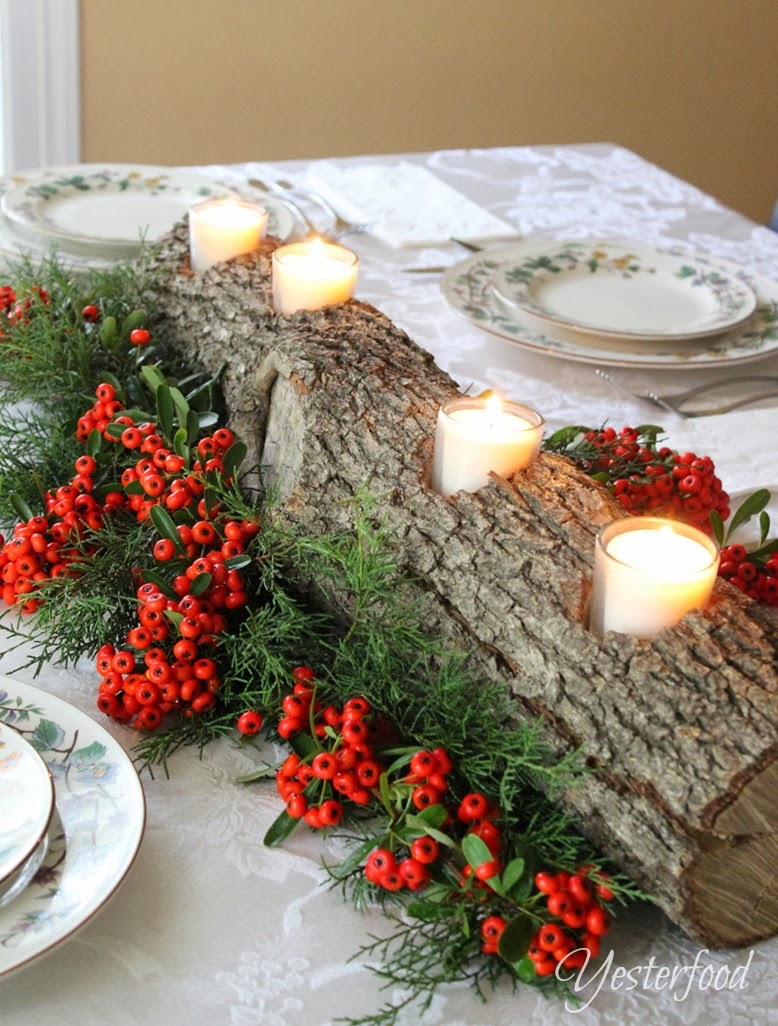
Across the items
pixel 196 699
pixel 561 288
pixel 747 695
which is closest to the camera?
pixel 747 695

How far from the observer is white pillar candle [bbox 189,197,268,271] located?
1.14m

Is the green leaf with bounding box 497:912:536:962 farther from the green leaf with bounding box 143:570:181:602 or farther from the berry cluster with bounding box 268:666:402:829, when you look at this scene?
the green leaf with bounding box 143:570:181:602

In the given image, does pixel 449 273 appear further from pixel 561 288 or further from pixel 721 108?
pixel 721 108

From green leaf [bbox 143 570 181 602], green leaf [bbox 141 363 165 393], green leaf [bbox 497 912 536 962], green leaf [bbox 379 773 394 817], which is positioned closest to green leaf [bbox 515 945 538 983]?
green leaf [bbox 497 912 536 962]

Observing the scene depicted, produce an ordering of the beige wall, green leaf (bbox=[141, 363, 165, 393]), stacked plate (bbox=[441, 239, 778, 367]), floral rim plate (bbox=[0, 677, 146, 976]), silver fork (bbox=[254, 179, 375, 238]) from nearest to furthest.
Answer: floral rim plate (bbox=[0, 677, 146, 976]) → green leaf (bbox=[141, 363, 165, 393]) → stacked plate (bbox=[441, 239, 778, 367]) → silver fork (bbox=[254, 179, 375, 238]) → the beige wall

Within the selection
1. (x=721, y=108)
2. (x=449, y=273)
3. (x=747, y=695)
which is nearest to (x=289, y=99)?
(x=721, y=108)

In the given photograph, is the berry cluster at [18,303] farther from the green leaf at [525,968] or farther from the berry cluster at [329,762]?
the green leaf at [525,968]

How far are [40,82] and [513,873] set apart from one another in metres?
2.33

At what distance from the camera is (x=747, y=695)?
628mm

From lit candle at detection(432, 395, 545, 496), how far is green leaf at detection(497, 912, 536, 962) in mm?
290

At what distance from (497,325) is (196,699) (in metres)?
0.62

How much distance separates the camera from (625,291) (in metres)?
1.38

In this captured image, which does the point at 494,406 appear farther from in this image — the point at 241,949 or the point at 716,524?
the point at 241,949

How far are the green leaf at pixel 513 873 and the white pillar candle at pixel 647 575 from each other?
141mm
